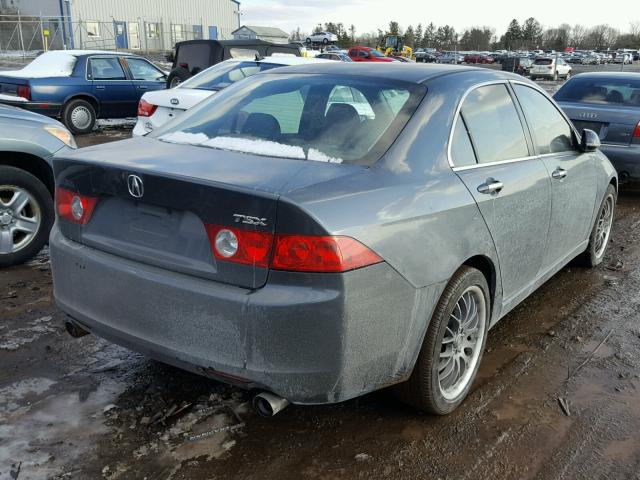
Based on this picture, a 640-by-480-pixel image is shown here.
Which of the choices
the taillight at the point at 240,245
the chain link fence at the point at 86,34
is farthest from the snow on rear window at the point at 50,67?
the chain link fence at the point at 86,34

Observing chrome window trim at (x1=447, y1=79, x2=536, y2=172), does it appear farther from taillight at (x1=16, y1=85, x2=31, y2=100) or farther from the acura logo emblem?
taillight at (x1=16, y1=85, x2=31, y2=100)

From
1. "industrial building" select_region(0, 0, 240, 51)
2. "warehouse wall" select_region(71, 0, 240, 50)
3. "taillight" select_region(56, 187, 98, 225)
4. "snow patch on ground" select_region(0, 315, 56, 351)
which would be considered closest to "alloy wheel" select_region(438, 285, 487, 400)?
"taillight" select_region(56, 187, 98, 225)

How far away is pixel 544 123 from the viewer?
4.17 meters

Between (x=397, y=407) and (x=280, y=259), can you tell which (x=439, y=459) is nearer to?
(x=397, y=407)

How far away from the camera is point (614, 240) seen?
259 inches

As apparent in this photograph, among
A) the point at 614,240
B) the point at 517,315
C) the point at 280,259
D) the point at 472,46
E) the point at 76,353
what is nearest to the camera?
the point at 280,259

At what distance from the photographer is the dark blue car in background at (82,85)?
12.0 meters

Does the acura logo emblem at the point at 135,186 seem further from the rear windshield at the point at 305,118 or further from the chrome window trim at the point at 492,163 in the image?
the chrome window trim at the point at 492,163

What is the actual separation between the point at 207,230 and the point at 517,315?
2.77m

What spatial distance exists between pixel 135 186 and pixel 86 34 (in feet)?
151

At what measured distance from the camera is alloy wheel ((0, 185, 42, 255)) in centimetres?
510

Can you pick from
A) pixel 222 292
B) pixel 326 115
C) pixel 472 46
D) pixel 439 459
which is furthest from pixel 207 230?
pixel 472 46

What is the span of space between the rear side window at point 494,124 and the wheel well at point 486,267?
1.71ft

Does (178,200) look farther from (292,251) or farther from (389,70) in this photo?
(389,70)
